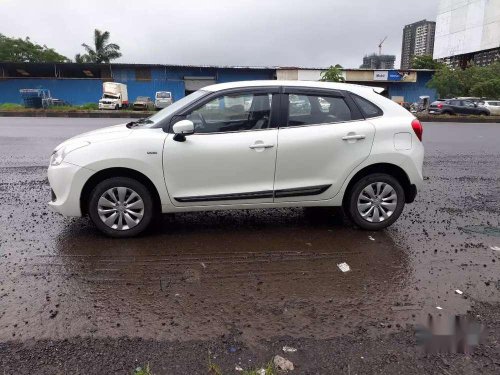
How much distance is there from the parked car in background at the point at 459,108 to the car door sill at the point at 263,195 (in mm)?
33555

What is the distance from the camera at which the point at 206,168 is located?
4.57 metres

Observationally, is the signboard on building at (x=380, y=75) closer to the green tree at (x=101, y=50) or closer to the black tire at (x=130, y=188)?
the green tree at (x=101, y=50)

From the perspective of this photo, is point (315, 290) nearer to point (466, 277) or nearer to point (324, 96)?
point (466, 277)

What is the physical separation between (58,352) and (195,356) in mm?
853

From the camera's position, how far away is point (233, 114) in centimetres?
473

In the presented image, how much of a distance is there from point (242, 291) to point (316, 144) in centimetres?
195

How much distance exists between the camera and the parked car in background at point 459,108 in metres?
33.9

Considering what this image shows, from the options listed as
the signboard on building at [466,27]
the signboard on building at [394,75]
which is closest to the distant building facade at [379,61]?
the signboard on building at [466,27]

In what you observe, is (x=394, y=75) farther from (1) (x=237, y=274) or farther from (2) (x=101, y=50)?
(1) (x=237, y=274)

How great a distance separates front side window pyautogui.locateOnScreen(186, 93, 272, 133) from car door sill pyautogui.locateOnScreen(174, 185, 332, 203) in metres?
0.70

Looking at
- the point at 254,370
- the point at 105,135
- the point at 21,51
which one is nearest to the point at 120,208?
the point at 105,135

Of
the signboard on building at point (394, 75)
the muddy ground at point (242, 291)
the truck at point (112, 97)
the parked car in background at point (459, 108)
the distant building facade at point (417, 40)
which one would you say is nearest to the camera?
the muddy ground at point (242, 291)

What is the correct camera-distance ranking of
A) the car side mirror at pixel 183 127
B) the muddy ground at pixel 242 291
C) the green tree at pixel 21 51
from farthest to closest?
the green tree at pixel 21 51 → the car side mirror at pixel 183 127 → the muddy ground at pixel 242 291

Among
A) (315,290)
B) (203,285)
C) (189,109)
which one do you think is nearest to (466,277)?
(315,290)
